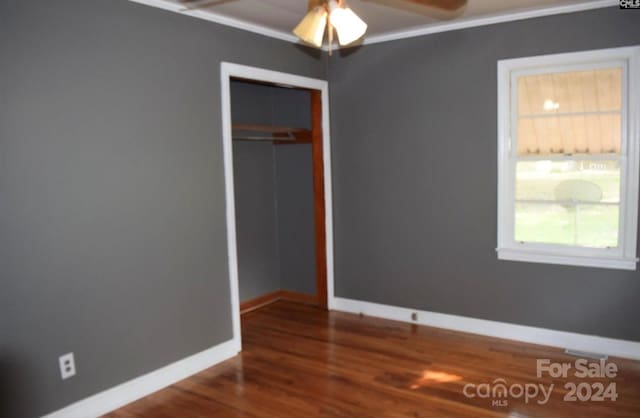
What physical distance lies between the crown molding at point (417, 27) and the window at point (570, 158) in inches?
12.4

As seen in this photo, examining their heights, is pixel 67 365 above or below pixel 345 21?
below

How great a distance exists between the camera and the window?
3514 millimetres

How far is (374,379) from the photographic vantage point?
11.1 ft

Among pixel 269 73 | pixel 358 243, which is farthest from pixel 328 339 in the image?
pixel 269 73

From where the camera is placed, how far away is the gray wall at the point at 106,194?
2629 millimetres

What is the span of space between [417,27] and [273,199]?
7.37ft

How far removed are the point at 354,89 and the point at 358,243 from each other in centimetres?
144

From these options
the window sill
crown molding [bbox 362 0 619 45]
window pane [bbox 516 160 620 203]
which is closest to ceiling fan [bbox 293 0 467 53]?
crown molding [bbox 362 0 619 45]

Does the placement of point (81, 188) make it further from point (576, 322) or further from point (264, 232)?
point (576, 322)

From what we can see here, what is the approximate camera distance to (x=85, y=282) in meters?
2.92

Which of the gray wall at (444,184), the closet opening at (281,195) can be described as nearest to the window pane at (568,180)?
the gray wall at (444,184)

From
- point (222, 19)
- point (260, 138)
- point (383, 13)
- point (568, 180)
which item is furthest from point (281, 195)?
point (568, 180)

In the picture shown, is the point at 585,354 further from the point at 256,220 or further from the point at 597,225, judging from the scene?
the point at 256,220

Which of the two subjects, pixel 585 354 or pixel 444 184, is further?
pixel 444 184
